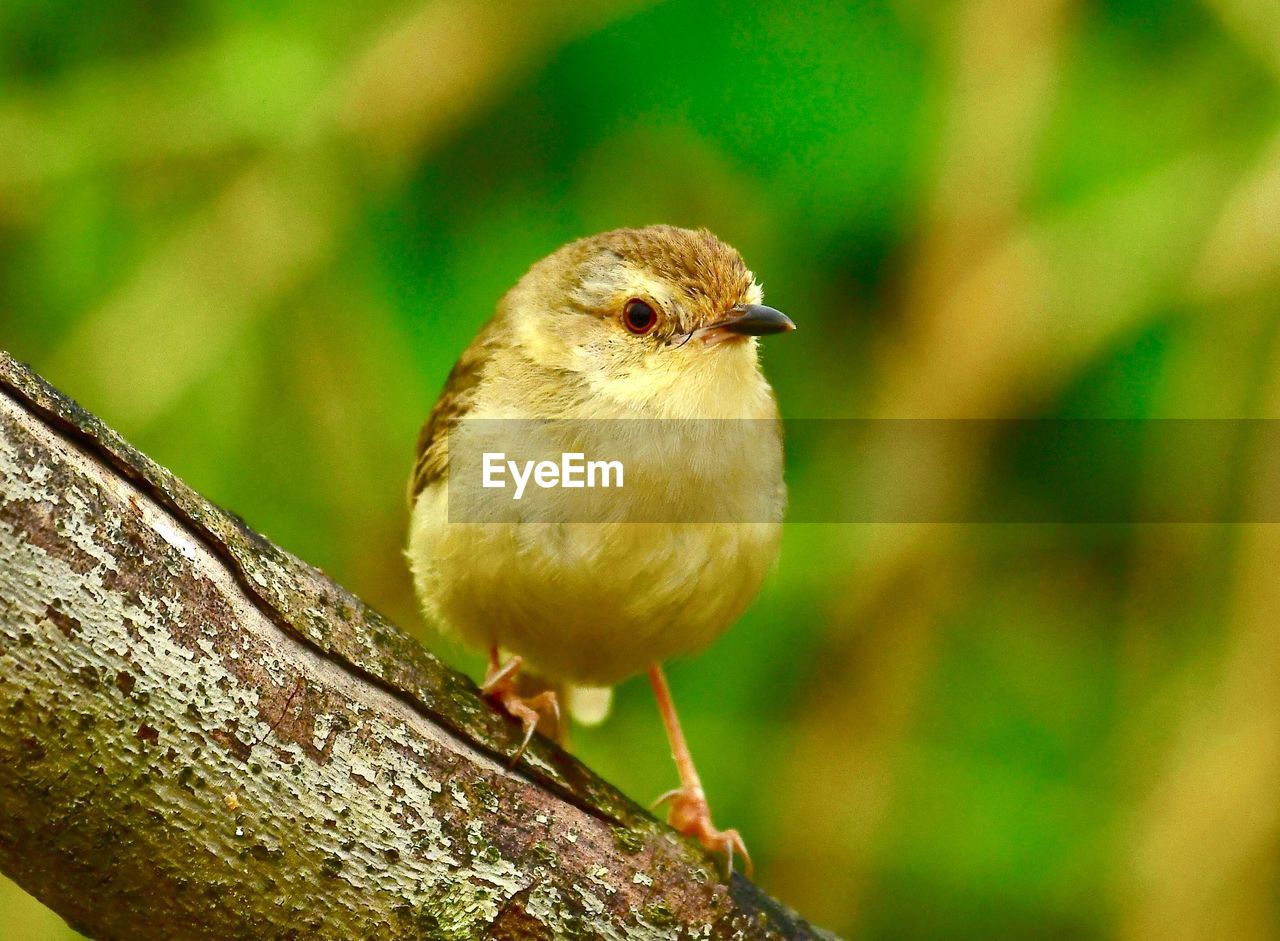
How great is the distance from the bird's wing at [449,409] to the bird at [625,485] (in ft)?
0.03

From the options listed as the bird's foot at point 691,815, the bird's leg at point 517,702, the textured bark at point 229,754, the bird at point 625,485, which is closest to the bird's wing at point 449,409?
the bird at point 625,485

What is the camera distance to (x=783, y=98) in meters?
4.06

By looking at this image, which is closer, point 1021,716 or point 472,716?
point 472,716

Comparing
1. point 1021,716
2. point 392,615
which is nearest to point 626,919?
point 392,615

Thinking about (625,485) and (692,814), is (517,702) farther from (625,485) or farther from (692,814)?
(692,814)

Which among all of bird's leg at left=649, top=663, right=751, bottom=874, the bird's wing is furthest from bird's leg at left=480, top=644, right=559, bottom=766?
the bird's wing

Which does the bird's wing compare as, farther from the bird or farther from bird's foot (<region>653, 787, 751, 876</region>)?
bird's foot (<region>653, 787, 751, 876</region>)

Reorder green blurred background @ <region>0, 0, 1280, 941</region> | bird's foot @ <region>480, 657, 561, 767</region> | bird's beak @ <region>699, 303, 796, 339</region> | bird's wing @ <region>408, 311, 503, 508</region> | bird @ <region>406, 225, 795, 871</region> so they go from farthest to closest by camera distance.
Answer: green blurred background @ <region>0, 0, 1280, 941</region>, bird's wing @ <region>408, 311, 503, 508</region>, bird's beak @ <region>699, 303, 796, 339</region>, bird @ <region>406, 225, 795, 871</region>, bird's foot @ <region>480, 657, 561, 767</region>

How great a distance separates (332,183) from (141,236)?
1.93ft

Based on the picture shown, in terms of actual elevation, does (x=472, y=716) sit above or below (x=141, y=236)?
below

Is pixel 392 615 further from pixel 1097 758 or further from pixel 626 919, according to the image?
pixel 1097 758

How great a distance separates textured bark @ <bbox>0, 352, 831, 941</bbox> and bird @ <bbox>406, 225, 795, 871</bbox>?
1.10 feet

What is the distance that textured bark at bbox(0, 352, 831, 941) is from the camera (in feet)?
5.54

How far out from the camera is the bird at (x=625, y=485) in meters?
2.62
